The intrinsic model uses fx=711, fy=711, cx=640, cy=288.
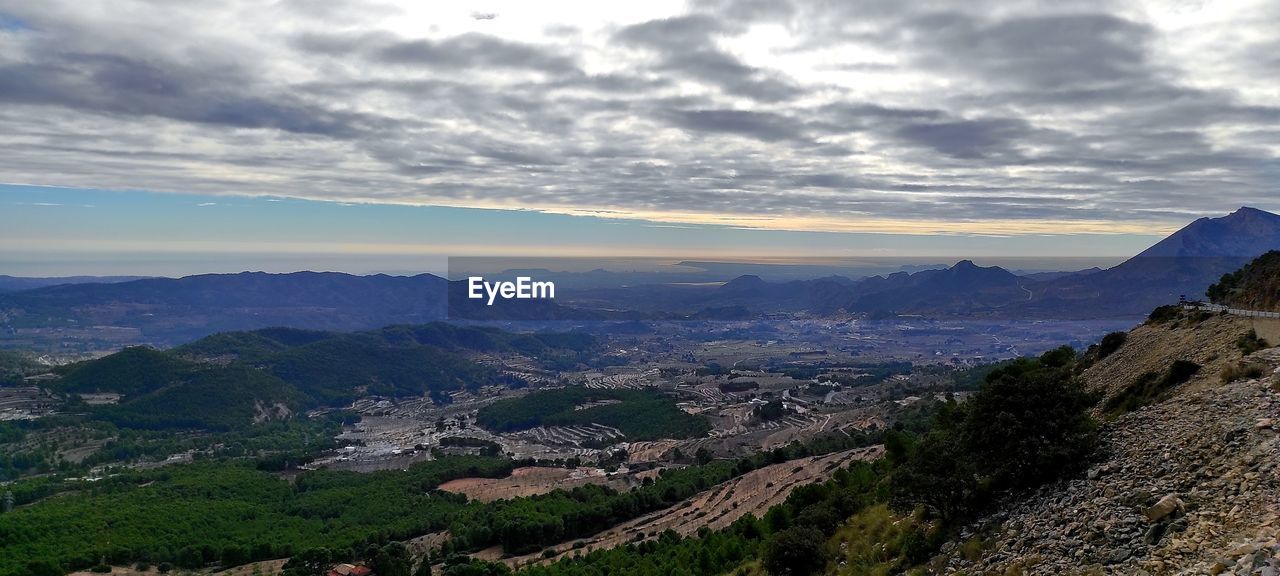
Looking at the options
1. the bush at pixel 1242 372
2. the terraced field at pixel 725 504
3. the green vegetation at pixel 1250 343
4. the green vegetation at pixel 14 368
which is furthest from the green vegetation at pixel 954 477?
the green vegetation at pixel 14 368

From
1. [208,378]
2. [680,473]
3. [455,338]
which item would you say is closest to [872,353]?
[455,338]

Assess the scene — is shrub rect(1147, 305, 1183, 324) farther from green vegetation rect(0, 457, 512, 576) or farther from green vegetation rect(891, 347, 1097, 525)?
green vegetation rect(0, 457, 512, 576)

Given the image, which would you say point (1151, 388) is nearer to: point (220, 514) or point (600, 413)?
point (220, 514)

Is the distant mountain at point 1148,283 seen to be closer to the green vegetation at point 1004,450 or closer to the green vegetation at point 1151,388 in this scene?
the green vegetation at point 1151,388

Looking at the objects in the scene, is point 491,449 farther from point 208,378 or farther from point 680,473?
point 208,378

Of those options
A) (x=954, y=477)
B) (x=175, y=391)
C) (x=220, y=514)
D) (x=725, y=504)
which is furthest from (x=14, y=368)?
(x=954, y=477)
